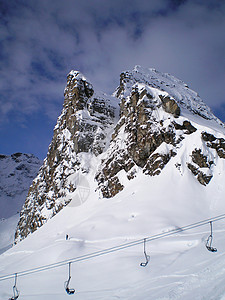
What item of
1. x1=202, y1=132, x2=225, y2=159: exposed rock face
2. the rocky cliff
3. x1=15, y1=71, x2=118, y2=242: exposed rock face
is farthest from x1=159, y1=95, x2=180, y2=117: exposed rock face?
x1=15, y1=71, x2=118, y2=242: exposed rock face

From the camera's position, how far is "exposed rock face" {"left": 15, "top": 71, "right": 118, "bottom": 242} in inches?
1497

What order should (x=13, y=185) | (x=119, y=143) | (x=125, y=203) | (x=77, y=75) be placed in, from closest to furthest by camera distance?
(x=125, y=203), (x=119, y=143), (x=77, y=75), (x=13, y=185)

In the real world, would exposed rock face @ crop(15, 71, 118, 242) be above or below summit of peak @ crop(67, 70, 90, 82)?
below

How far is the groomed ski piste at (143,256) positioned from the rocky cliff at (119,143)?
322 centimetres

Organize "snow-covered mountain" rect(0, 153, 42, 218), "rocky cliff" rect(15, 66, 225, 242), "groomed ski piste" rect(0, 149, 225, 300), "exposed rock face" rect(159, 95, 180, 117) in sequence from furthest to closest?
"snow-covered mountain" rect(0, 153, 42, 218), "exposed rock face" rect(159, 95, 180, 117), "rocky cliff" rect(15, 66, 225, 242), "groomed ski piste" rect(0, 149, 225, 300)

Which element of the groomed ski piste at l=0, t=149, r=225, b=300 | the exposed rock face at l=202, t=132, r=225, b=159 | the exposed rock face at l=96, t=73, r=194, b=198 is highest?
the exposed rock face at l=96, t=73, r=194, b=198

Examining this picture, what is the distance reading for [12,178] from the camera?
11331 cm

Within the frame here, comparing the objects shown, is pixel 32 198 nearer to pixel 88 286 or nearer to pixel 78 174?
pixel 78 174

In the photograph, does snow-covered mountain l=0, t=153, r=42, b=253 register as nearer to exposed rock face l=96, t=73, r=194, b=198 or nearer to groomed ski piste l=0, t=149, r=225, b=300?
exposed rock face l=96, t=73, r=194, b=198

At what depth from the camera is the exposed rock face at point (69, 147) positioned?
38031mm

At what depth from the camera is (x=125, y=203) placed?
19859 mm

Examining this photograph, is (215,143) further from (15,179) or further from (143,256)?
(15,179)

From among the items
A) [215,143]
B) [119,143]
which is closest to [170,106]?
[215,143]

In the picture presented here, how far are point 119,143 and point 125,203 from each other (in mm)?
13840
